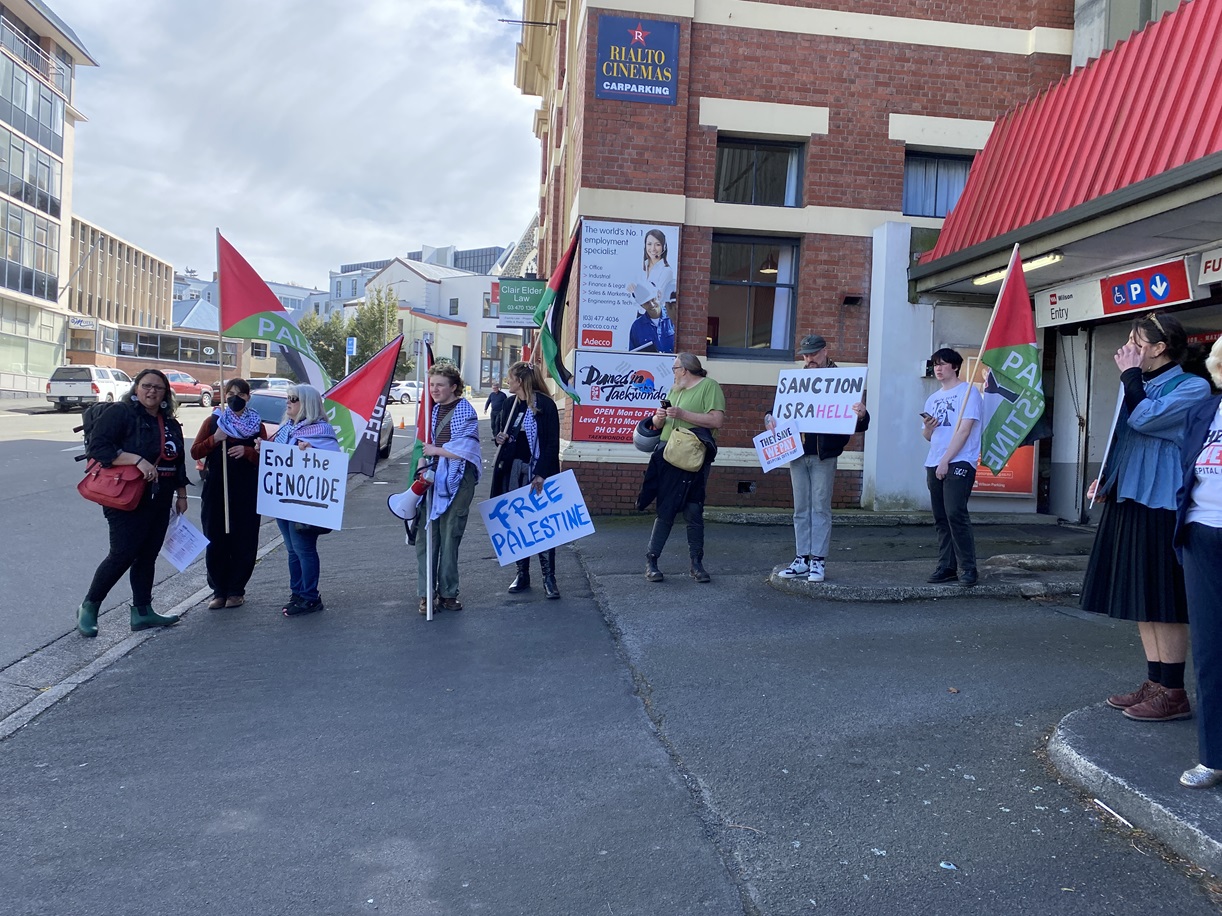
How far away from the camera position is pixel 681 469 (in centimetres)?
759

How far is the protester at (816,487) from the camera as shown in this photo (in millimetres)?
7359

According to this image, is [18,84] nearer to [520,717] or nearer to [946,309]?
[946,309]

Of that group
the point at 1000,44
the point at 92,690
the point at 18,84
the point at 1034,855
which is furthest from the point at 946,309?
the point at 18,84

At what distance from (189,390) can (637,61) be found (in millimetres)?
34026

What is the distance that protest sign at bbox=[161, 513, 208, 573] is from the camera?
6.62 metres

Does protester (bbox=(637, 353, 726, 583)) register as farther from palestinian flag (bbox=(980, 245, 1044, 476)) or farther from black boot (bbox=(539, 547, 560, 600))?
palestinian flag (bbox=(980, 245, 1044, 476))

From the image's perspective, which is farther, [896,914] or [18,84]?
[18,84]

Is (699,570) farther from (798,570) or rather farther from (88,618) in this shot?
(88,618)

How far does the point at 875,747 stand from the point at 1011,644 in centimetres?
210

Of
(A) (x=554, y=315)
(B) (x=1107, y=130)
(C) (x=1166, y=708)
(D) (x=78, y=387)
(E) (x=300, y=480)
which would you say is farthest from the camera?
(D) (x=78, y=387)

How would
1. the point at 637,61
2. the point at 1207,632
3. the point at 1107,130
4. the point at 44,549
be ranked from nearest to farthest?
the point at 1207,632, the point at 1107,130, the point at 44,549, the point at 637,61

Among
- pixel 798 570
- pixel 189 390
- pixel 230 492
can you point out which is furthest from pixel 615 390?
pixel 189 390

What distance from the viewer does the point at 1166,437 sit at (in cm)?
421

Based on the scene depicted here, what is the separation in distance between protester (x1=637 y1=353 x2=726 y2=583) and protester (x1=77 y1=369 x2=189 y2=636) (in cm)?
350
